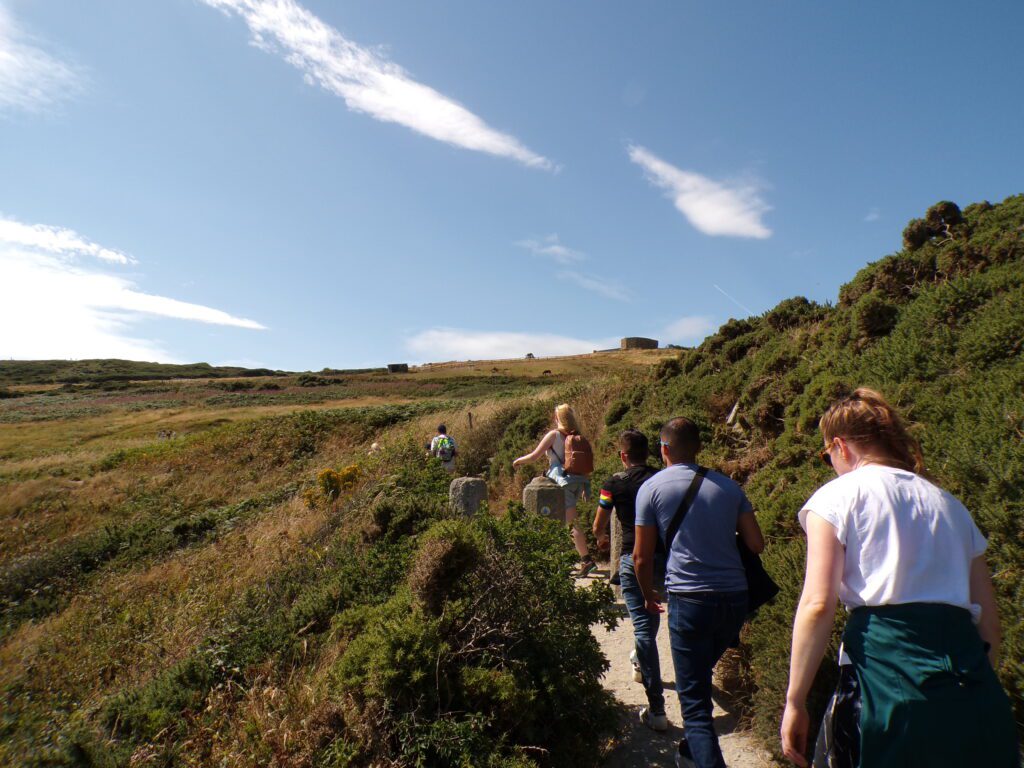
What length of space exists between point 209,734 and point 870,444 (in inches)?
161

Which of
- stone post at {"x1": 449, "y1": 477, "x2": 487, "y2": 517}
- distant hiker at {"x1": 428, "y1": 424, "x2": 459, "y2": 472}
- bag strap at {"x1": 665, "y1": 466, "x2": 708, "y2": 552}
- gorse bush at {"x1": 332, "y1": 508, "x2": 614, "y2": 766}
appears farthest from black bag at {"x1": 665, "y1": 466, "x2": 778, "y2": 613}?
distant hiker at {"x1": 428, "y1": 424, "x2": 459, "y2": 472}

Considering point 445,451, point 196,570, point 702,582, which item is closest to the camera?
point 702,582

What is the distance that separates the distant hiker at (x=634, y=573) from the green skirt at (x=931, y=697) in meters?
1.75

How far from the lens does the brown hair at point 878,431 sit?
6.57 ft

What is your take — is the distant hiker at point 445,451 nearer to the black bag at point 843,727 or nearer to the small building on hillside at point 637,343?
the black bag at point 843,727

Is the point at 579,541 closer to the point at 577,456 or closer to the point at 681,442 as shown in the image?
the point at 577,456

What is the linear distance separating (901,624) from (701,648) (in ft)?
4.26

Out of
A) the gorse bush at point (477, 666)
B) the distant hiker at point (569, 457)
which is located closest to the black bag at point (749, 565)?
the gorse bush at point (477, 666)

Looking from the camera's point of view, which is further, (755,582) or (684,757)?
(684,757)

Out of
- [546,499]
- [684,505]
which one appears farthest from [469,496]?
[684,505]

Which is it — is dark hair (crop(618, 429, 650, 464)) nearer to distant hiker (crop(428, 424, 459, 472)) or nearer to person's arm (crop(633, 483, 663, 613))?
person's arm (crop(633, 483, 663, 613))

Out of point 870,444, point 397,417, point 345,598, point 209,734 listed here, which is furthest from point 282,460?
point 870,444

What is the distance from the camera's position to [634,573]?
11.9 ft

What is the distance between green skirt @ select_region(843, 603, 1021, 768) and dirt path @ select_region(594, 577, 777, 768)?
1.77 metres
